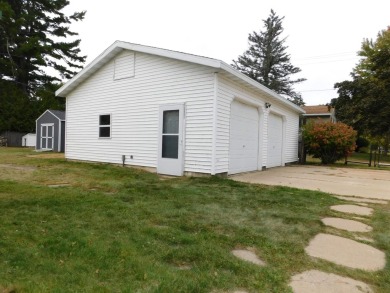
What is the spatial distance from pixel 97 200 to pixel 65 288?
2.88m

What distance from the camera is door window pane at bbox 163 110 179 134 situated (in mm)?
8469

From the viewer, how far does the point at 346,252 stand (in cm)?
298

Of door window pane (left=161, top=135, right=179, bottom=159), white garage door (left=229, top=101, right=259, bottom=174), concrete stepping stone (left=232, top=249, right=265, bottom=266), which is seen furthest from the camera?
white garage door (left=229, top=101, right=259, bottom=174)

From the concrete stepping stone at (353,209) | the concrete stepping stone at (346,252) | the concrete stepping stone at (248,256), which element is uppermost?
the concrete stepping stone at (353,209)

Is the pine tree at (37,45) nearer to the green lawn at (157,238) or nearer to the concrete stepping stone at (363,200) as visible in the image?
the green lawn at (157,238)

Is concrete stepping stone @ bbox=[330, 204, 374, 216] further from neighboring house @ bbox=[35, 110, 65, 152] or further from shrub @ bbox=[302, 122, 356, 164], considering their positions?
neighboring house @ bbox=[35, 110, 65, 152]

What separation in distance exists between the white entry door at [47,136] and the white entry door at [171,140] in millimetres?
13679

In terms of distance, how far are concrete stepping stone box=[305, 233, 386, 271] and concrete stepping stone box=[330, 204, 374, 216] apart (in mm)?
1496

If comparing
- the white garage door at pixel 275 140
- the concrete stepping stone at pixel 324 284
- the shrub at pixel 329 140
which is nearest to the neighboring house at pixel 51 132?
the white garage door at pixel 275 140

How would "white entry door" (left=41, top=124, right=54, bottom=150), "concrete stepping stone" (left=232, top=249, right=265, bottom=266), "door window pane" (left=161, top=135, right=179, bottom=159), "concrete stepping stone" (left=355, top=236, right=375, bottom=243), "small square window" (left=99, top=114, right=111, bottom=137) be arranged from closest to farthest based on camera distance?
"concrete stepping stone" (left=232, top=249, right=265, bottom=266) < "concrete stepping stone" (left=355, top=236, right=375, bottom=243) < "door window pane" (left=161, top=135, right=179, bottom=159) < "small square window" (left=99, top=114, right=111, bottom=137) < "white entry door" (left=41, top=124, right=54, bottom=150)

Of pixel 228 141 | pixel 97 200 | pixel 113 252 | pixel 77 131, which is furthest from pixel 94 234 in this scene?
pixel 77 131

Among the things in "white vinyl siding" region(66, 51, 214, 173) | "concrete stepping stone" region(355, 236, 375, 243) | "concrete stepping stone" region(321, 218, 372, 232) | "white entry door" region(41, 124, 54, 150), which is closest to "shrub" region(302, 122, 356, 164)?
"white vinyl siding" region(66, 51, 214, 173)

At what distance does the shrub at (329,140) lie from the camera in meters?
13.9

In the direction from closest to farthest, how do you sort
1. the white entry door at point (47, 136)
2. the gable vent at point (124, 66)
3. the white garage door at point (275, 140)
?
1. the gable vent at point (124, 66)
2. the white garage door at point (275, 140)
3. the white entry door at point (47, 136)
